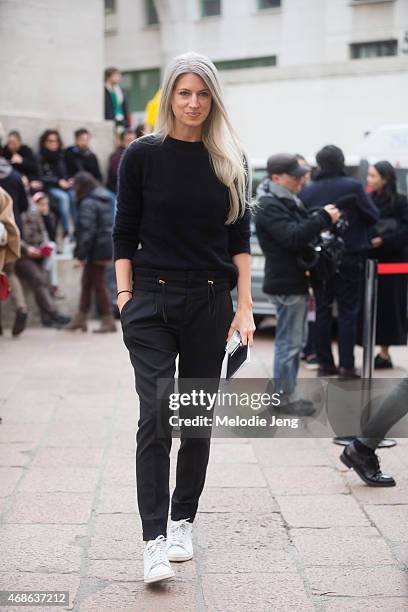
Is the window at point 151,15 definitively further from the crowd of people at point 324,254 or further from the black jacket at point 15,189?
the crowd of people at point 324,254

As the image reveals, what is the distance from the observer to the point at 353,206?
308 inches

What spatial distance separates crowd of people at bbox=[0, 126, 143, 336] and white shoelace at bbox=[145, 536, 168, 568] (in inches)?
217

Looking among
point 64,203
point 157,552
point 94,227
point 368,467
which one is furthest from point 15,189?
point 157,552

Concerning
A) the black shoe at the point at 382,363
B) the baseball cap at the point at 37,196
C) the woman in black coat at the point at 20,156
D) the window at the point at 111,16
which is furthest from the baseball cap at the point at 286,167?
the window at the point at 111,16

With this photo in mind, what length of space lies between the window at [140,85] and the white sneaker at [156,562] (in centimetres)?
2524

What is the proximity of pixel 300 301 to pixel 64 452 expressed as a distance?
1.85 metres

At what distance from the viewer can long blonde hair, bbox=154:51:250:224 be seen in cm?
377

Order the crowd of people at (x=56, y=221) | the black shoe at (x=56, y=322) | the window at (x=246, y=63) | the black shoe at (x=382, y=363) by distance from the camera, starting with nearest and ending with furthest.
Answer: the black shoe at (x=382, y=363) → the crowd of people at (x=56, y=221) → the black shoe at (x=56, y=322) → the window at (x=246, y=63)

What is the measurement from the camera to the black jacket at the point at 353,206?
7758 millimetres

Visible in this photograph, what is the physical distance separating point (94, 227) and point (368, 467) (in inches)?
236

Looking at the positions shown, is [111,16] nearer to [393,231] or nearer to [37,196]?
[37,196]

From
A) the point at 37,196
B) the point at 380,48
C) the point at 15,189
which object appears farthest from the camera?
the point at 380,48

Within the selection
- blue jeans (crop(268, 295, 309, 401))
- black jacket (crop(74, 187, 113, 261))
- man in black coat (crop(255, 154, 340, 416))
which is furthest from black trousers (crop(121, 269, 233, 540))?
black jacket (crop(74, 187, 113, 261))

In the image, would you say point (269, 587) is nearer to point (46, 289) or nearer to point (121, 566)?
point (121, 566)
